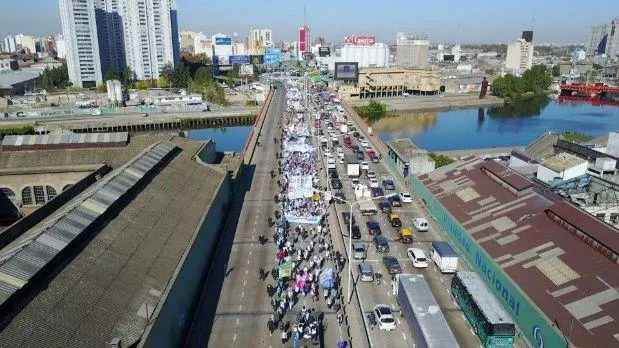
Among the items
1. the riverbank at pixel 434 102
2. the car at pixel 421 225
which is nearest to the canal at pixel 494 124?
the riverbank at pixel 434 102

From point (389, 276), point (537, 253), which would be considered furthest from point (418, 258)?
point (537, 253)

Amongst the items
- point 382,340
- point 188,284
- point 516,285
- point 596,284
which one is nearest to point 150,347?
point 188,284

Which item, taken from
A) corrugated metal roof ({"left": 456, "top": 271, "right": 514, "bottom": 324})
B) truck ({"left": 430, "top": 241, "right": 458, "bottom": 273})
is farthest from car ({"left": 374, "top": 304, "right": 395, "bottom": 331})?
truck ({"left": 430, "top": 241, "right": 458, "bottom": 273})

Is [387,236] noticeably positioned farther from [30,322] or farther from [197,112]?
[197,112]

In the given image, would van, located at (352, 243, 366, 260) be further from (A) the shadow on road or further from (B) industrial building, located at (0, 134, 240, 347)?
(B) industrial building, located at (0, 134, 240, 347)

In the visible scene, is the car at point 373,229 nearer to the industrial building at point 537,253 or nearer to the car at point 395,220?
the car at point 395,220

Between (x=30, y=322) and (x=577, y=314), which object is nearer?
(x=30, y=322)
